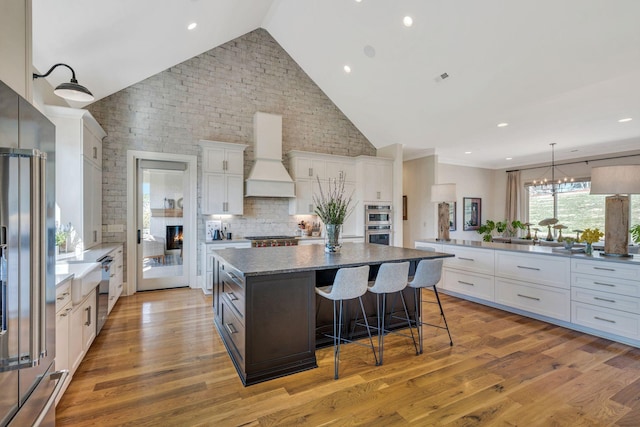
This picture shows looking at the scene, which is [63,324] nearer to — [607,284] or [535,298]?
[535,298]

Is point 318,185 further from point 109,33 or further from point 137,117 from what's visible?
point 109,33

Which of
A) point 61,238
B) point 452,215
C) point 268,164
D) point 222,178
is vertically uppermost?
point 268,164

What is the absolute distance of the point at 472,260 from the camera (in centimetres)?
455

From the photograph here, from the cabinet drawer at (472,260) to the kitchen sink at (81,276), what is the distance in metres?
4.62

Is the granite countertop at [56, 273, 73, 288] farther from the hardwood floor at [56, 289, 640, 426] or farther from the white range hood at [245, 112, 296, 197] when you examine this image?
the white range hood at [245, 112, 296, 197]

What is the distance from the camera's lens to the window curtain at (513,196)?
29.6 feet

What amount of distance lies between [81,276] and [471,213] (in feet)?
30.3

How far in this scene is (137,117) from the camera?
516 cm

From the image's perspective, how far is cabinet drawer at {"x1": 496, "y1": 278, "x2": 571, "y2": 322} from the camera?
11.7 feet

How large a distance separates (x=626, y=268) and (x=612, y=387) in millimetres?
1356

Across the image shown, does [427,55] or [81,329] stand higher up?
[427,55]

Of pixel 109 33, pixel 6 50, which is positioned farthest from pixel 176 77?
pixel 6 50

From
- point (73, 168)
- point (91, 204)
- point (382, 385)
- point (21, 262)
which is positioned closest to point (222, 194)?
point (91, 204)

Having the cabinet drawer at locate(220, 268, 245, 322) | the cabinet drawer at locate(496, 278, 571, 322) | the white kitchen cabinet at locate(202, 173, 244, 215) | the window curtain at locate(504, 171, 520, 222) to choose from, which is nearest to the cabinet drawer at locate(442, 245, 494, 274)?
the cabinet drawer at locate(496, 278, 571, 322)
